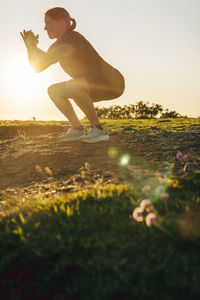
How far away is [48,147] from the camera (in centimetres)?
530

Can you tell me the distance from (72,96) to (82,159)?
4.43 feet

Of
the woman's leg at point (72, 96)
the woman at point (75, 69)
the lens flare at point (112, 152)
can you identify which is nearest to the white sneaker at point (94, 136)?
the woman at point (75, 69)

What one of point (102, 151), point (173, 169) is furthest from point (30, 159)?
point (173, 169)

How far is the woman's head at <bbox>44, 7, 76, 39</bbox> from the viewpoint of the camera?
4559 millimetres

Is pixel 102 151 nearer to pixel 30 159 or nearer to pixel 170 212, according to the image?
pixel 30 159

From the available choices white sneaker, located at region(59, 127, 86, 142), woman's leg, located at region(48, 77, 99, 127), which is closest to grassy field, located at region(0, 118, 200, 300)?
woman's leg, located at region(48, 77, 99, 127)

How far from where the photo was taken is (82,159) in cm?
429

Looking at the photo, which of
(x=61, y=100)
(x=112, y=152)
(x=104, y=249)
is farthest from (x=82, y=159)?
(x=104, y=249)

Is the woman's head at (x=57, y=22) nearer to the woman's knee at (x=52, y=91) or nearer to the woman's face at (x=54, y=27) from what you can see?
the woman's face at (x=54, y=27)

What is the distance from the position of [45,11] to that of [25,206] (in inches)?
143

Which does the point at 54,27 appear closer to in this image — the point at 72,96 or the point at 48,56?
the point at 48,56

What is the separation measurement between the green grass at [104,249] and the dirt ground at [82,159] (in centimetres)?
66

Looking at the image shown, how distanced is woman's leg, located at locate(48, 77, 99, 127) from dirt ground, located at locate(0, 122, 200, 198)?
65 cm

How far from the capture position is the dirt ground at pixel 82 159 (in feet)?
11.2
